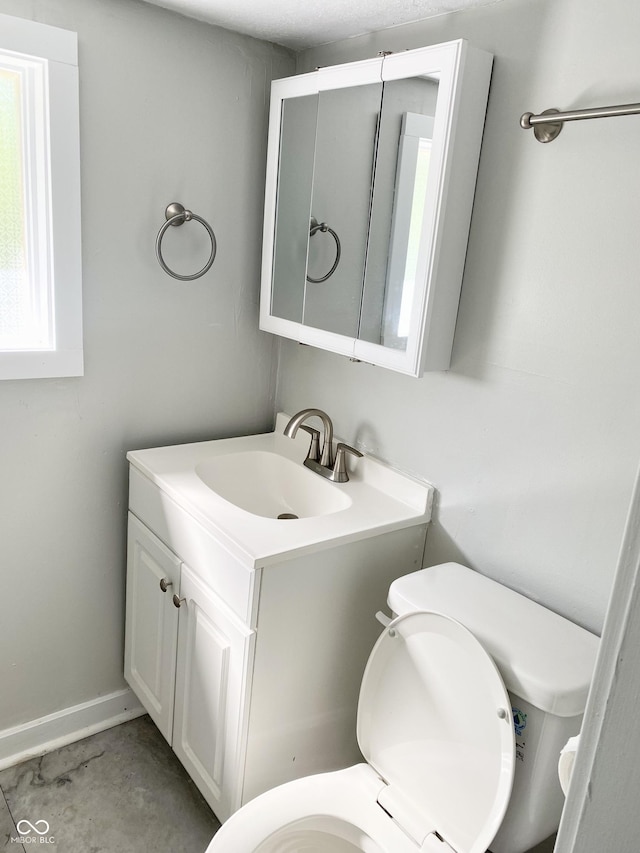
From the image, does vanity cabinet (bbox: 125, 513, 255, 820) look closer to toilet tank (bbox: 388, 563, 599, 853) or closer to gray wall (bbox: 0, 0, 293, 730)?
gray wall (bbox: 0, 0, 293, 730)

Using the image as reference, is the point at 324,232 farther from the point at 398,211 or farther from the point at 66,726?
the point at 66,726

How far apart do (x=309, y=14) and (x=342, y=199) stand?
431mm

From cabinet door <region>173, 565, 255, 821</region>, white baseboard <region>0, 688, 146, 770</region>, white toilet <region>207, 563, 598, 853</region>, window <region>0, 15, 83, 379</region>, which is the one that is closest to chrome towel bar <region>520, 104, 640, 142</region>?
white toilet <region>207, 563, 598, 853</region>

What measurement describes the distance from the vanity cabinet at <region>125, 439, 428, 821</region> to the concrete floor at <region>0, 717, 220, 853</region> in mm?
140

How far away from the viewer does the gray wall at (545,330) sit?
1.22 metres

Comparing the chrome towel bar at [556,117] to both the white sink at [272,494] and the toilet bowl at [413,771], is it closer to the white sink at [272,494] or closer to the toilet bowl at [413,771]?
the white sink at [272,494]

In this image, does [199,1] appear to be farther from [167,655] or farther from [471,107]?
[167,655]

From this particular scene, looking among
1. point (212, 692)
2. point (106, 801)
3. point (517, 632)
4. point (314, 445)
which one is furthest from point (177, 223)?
point (106, 801)

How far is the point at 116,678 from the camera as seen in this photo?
206 cm

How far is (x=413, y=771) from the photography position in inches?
52.0

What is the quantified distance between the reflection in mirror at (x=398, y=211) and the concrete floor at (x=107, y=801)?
134 centimetres

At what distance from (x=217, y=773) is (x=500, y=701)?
798mm

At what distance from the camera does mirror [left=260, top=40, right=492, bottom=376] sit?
1.39 metres

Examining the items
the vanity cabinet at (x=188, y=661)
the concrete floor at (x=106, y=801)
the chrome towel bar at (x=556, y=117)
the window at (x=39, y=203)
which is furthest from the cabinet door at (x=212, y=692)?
the chrome towel bar at (x=556, y=117)
